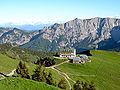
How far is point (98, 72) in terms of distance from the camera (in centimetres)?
15212

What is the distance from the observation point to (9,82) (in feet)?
122

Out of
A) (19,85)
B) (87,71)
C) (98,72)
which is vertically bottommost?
(98,72)

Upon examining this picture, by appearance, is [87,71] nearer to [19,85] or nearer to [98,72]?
[98,72]

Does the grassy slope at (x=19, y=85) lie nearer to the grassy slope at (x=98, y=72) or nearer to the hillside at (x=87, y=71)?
the hillside at (x=87, y=71)

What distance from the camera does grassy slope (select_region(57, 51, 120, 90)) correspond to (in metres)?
131

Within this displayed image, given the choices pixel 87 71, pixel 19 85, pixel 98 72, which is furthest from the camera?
pixel 98 72

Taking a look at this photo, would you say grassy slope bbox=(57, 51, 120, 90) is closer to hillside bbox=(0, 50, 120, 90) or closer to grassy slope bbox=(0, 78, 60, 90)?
hillside bbox=(0, 50, 120, 90)

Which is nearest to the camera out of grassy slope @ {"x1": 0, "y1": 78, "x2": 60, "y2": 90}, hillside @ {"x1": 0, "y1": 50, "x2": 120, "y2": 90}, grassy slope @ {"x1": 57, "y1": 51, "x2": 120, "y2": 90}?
grassy slope @ {"x1": 0, "y1": 78, "x2": 60, "y2": 90}

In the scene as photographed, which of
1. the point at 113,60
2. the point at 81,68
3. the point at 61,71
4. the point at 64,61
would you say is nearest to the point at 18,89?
the point at 61,71

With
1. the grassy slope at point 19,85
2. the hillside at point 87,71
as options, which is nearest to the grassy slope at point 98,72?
the hillside at point 87,71

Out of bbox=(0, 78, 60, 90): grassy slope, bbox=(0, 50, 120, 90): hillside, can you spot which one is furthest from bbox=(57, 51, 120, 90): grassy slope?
bbox=(0, 78, 60, 90): grassy slope

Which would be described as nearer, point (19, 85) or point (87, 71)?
point (19, 85)

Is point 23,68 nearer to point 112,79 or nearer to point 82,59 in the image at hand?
point 112,79

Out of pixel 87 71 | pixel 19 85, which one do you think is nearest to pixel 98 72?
pixel 87 71
